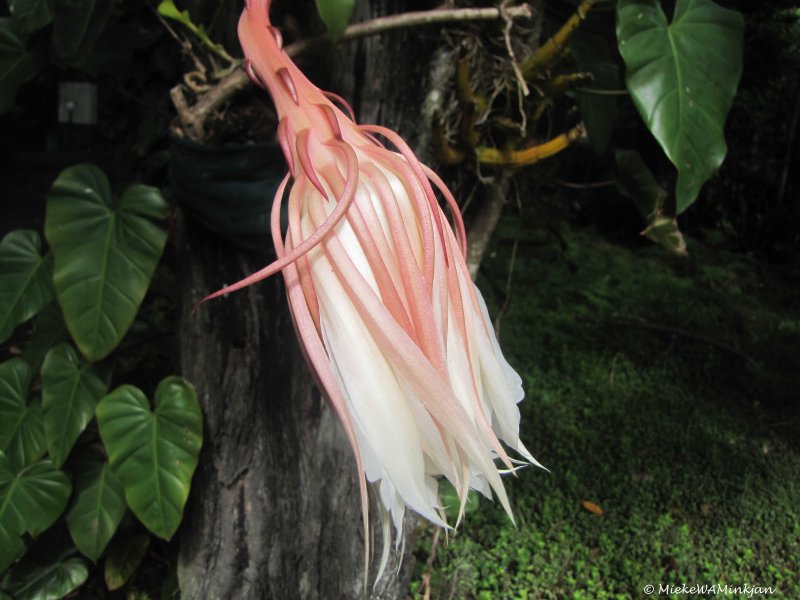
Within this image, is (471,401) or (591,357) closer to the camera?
(471,401)

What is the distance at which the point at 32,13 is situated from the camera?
901 millimetres

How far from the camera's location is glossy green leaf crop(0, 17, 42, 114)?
1.11 meters

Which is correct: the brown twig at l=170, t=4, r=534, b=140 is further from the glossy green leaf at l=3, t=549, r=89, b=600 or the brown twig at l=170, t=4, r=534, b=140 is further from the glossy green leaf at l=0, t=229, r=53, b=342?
the glossy green leaf at l=3, t=549, r=89, b=600

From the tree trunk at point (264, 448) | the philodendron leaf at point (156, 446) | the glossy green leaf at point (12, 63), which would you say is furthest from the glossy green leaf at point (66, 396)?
the glossy green leaf at point (12, 63)

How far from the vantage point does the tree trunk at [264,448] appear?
928 millimetres

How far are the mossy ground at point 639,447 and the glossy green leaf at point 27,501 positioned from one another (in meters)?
0.72

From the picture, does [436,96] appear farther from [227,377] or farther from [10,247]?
[10,247]

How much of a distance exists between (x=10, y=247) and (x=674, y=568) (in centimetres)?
151

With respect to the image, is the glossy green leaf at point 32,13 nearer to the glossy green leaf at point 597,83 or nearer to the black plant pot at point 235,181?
the black plant pot at point 235,181

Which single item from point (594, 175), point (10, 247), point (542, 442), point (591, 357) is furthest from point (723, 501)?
point (594, 175)

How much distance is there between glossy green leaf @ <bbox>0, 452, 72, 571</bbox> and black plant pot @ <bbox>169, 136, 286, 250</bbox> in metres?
0.66

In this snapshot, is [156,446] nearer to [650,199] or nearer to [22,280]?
[22,280]

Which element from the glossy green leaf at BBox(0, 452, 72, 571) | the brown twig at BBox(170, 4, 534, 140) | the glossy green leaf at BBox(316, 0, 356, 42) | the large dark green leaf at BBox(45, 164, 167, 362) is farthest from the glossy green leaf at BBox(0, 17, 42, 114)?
the glossy green leaf at BBox(316, 0, 356, 42)

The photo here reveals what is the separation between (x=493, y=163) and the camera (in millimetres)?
1010
